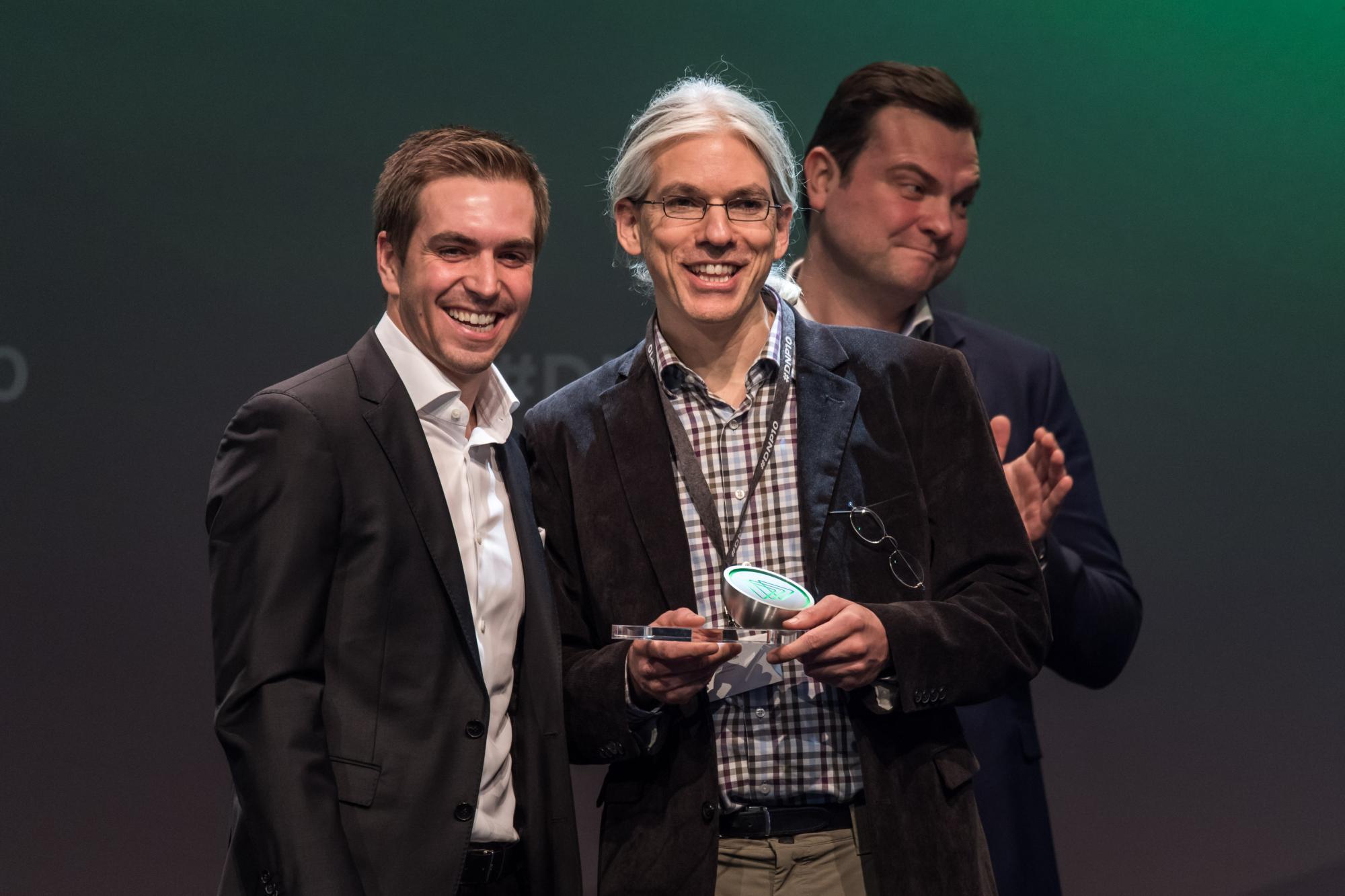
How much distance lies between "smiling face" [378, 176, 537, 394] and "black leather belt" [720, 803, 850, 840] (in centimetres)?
83

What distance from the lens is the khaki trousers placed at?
2.12 m

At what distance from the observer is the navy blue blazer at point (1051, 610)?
2842 mm

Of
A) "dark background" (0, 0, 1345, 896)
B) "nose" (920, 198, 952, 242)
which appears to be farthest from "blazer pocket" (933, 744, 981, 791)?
"dark background" (0, 0, 1345, 896)

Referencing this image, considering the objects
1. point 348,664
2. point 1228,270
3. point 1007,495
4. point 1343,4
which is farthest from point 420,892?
point 1343,4

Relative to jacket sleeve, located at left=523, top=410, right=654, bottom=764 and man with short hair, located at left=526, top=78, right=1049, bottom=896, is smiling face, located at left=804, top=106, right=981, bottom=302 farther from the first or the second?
jacket sleeve, located at left=523, top=410, right=654, bottom=764

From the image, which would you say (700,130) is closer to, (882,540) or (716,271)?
(716,271)

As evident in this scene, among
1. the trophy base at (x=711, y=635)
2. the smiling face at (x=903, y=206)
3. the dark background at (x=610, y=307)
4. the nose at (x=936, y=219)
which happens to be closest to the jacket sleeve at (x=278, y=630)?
the trophy base at (x=711, y=635)

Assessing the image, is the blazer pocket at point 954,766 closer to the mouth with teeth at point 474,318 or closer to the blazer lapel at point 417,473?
the blazer lapel at point 417,473

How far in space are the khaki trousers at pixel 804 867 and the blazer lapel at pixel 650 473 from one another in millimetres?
405

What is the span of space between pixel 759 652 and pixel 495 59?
236 cm

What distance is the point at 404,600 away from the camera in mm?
1957

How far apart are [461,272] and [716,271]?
1.51ft

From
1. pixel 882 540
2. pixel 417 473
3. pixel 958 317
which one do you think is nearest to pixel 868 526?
pixel 882 540

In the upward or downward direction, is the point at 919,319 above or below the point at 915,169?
below
